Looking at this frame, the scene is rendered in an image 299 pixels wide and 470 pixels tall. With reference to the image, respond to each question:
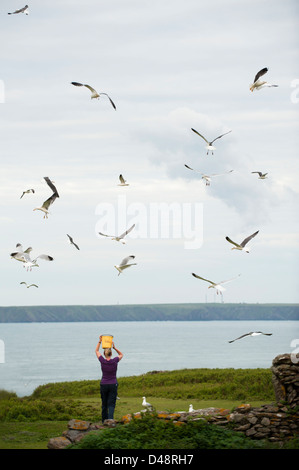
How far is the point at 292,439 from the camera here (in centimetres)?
1655

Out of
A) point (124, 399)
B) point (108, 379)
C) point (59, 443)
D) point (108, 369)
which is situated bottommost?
point (59, 443)

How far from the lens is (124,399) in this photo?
28.6 meters

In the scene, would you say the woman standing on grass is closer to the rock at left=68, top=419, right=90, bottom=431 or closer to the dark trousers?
the dark trousers

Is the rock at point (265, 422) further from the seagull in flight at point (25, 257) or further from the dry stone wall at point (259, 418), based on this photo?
the seagull in flight at point (25, 257)

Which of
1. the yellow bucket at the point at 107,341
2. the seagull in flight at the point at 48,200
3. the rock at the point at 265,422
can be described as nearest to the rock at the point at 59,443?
the yellow bucket at the point at 107,341

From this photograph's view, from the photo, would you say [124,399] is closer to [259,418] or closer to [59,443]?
[259,418]

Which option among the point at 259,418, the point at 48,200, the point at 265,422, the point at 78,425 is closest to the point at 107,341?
the point at 78,425

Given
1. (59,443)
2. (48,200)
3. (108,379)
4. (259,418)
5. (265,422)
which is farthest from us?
(48,200)

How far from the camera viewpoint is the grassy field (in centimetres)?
2123

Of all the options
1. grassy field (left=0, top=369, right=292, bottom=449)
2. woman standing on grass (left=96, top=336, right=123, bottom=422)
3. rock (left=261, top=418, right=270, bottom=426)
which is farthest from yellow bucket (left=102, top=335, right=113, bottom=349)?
rock (left=261, top=418, right=270, bottom=426)
